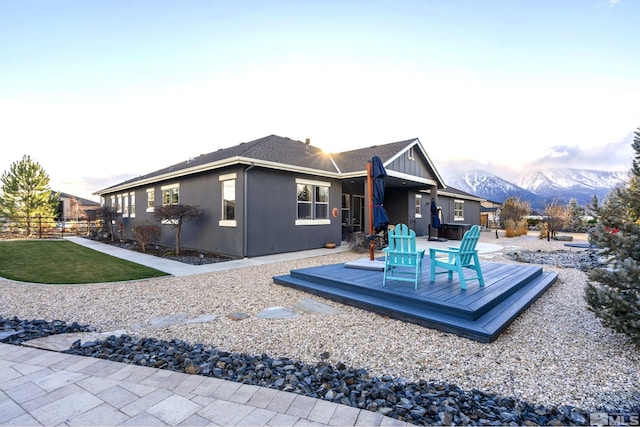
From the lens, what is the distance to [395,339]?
322cm

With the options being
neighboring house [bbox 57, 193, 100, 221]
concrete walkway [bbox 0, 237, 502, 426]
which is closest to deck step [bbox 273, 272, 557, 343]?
concrete walkway [bbox 0, 237, 502, 426]

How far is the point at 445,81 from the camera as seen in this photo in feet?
33.4

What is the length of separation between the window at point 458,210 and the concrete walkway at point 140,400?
72.6 feet

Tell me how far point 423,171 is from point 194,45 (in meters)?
11.3

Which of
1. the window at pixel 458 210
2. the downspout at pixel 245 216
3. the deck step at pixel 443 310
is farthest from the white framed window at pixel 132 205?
the window at pixel 458 210

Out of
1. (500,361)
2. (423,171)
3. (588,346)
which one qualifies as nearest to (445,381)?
(500,361)

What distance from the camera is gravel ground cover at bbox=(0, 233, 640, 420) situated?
7.72ft

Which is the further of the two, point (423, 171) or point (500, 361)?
point (423, 171)

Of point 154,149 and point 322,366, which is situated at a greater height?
point 154,149

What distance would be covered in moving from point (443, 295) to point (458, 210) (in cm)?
2035

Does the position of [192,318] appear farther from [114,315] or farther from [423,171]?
[423,171]

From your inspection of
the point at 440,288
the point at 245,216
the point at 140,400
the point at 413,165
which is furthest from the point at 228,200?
the point at 413,165

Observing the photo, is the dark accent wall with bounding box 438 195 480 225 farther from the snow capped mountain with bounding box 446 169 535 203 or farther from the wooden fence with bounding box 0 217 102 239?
the snow capped mountain with bounding box 446 169 535 203

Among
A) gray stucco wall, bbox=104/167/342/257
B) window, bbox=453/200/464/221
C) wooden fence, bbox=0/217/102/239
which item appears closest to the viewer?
gray stucco wall, bbox=104/167/342/257
